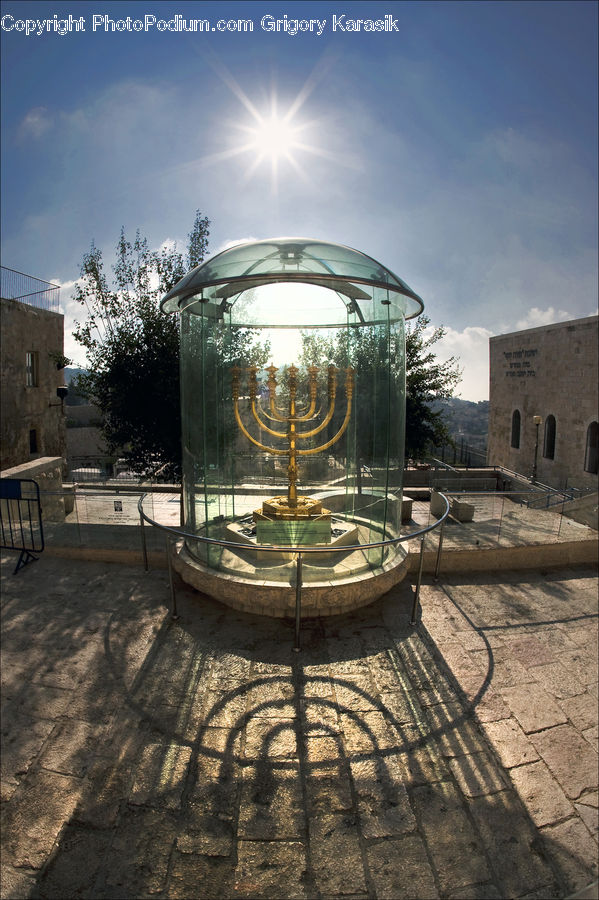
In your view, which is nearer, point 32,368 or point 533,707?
point 533,707

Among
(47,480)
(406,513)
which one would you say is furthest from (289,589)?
(47,480)

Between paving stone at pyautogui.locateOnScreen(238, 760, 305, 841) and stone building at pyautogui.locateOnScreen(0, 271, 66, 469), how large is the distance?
12.5 m

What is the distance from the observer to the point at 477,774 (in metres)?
2.24

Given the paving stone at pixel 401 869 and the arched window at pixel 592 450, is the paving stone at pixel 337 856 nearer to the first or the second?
the paving stone at pixel 401 869

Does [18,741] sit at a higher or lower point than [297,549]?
lower

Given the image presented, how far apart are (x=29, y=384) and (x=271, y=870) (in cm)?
1504

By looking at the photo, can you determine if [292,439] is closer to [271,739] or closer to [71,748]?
[271,739]

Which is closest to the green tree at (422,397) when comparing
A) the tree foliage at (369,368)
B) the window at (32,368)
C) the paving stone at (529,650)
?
the tree foliage at (369,368)

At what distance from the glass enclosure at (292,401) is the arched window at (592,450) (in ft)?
40.2

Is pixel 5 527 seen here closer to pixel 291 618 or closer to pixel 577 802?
Result: pixel 291 618

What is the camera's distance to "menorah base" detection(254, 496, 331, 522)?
15.0ft

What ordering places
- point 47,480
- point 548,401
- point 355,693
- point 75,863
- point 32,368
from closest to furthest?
1. point 75,863
2. point 355,693
3. point 47,480
4. point 32,368
5. point 548,401

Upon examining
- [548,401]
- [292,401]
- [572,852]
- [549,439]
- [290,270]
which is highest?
[290,270]

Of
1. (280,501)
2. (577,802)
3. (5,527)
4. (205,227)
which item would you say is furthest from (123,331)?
(577,802)
